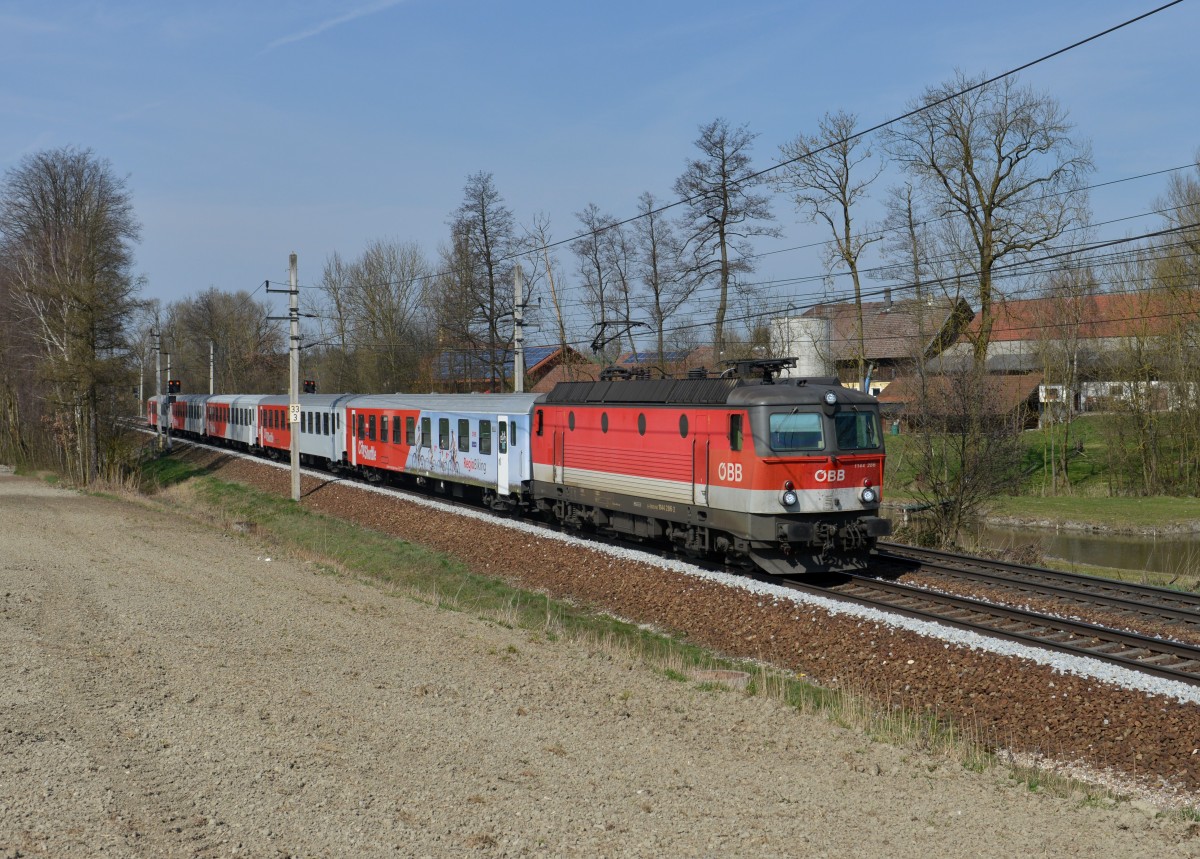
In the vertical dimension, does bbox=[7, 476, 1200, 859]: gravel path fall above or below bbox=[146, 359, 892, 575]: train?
below

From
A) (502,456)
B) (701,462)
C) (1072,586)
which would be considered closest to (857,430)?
(701,462)

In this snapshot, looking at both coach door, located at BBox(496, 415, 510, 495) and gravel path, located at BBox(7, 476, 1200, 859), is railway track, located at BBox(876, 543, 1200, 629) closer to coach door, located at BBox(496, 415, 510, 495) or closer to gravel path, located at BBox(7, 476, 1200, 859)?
gravel path, located at BBox(7, 476, 1200, 859)

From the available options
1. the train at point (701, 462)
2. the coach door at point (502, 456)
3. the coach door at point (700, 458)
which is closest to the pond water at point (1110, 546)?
the train at point (701, 462)

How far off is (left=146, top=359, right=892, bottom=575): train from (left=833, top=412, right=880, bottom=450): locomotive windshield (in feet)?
0.06

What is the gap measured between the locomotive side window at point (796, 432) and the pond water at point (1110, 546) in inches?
387

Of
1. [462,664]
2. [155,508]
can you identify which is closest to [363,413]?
[155,508]

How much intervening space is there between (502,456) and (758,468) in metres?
9.97

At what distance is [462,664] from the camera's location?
11.0 m

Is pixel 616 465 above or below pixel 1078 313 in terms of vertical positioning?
below

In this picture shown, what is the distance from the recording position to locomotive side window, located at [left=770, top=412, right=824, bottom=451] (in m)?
15.2

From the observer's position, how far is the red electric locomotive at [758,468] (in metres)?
15.3

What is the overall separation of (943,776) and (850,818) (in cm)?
150

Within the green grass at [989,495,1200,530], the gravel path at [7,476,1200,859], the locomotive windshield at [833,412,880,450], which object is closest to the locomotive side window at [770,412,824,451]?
the locomotive windshield at [833,412,880,450]

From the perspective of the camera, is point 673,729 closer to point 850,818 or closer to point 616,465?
point 850,818
